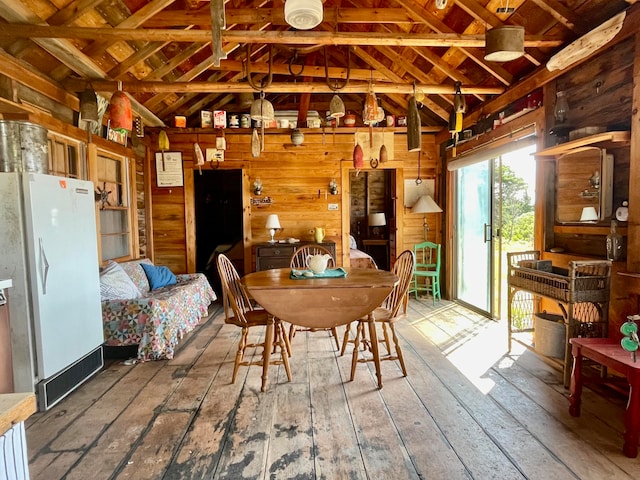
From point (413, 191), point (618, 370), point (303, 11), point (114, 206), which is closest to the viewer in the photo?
point (618, 370)

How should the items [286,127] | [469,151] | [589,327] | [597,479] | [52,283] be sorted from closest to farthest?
[597,479] < [52,283] < [589,327] < [469,151] < [286,127]

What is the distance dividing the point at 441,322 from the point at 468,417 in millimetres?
1966

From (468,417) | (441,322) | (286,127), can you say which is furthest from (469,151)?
(468,417)

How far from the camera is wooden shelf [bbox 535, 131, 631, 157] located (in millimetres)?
2209

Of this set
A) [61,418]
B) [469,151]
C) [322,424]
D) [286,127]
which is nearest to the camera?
[322,424]

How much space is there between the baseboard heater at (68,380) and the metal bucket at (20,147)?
1.29 meters

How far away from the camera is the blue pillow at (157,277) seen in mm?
4086

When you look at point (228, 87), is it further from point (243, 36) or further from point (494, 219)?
point (494, 219)

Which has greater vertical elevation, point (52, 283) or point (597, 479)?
point (52, 283)

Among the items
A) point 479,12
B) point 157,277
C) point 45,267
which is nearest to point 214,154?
point 157,277

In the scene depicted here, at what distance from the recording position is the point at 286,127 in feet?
16.2

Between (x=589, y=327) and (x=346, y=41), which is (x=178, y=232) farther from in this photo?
(x=589, y=327)

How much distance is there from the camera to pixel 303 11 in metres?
1.86

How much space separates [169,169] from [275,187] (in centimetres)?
146
